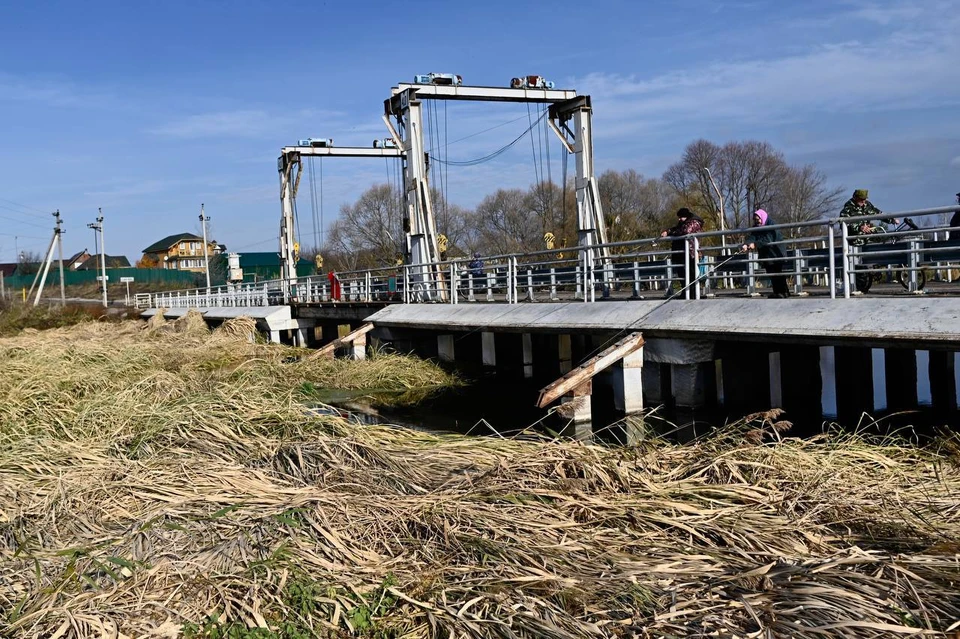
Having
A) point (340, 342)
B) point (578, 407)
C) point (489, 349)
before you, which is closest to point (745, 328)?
point (578, 407)

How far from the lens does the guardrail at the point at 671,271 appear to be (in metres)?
11.3

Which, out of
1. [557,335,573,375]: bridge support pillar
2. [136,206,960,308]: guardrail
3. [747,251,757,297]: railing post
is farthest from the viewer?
[557,335,573,375]: bridge support pillar

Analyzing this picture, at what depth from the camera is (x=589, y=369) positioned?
43.3ft

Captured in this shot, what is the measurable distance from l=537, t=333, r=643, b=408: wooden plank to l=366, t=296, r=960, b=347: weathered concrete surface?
14.2 inches

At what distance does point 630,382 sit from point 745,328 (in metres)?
2.28

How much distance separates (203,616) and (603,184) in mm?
69840

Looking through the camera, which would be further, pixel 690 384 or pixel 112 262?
pixel 112 262

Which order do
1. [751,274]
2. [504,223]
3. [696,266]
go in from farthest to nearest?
[504,223] < [696,266] < [751,274]

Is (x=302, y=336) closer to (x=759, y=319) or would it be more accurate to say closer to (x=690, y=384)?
(x=690, y=384)

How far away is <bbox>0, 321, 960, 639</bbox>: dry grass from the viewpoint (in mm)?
4293

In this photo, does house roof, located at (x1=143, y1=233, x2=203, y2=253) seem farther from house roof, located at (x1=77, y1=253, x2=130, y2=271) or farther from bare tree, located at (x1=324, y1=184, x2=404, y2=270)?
bare tree, located at (x1=324, y1=184, x2=404, y2=270)

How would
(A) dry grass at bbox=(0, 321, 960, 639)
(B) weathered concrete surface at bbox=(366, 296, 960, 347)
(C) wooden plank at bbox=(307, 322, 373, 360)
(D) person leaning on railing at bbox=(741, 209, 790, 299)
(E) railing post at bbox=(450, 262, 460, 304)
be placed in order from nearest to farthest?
(A) dry grass at bbox=(0, 321, 960, 639) → (B) weathered concrete surface at bbox=(366, 296, 960, 347) → (D) person leaning on railing at bbox=(741, 209, 790, 299) → (E) railing post at bbox=(450, 262, 460, 304) → (C) wooden plank at bbox=(307, 322, 373, 360)

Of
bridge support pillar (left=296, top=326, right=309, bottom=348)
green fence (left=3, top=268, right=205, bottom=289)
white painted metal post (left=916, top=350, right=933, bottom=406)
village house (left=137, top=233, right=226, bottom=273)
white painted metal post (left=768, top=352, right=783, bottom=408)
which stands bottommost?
white painted metal post (left=916, top=350, right=933, bottom=406)

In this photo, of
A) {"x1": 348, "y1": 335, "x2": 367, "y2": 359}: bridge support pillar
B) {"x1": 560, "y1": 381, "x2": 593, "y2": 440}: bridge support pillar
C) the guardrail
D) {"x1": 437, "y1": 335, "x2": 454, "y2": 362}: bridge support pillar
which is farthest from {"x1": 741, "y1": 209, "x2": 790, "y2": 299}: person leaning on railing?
{"x1": 348, "y1": 335, "x2": 367, "y2": 359}: bridge support pillar
